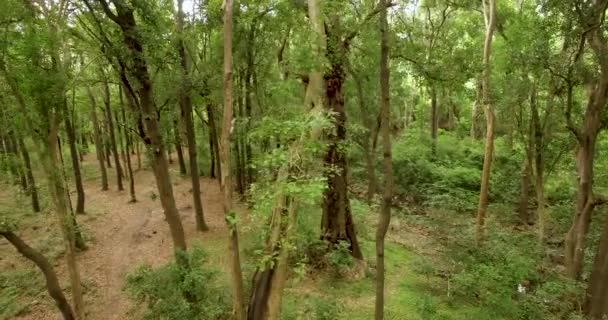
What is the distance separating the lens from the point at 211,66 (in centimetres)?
1483

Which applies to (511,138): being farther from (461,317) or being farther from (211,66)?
(211,66)

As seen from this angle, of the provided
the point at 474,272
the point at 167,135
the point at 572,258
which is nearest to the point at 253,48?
the point at 167,135

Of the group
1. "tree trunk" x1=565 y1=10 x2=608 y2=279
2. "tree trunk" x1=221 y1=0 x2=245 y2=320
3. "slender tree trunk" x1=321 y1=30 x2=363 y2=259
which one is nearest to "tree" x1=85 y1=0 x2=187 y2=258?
"tree trunk" x1=221 y1=0 x2=245 y2=320

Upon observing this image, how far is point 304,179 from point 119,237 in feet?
42.4

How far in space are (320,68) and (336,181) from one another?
4.42 metres

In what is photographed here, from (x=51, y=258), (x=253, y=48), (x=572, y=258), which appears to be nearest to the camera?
(x=572, y=258)

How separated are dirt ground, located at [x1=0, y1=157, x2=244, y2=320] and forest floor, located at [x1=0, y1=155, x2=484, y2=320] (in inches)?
1.1

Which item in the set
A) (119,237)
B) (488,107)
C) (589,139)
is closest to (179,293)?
(589,139)

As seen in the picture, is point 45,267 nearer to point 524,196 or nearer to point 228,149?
point 228,149

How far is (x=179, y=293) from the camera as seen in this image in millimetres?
6809

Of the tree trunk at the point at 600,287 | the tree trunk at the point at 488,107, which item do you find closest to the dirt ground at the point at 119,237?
the tree trunk at the point at 488,107

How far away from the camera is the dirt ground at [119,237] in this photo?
11211mm

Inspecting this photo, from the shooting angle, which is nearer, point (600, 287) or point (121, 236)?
point (600, 287)

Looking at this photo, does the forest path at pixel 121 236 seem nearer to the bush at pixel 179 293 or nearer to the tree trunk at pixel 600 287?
the bush at pixel 179 293
